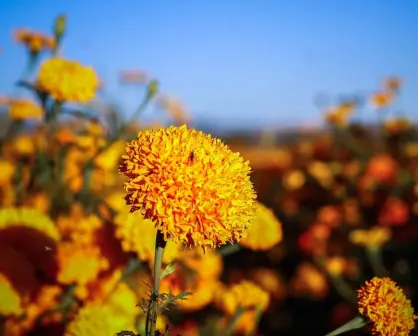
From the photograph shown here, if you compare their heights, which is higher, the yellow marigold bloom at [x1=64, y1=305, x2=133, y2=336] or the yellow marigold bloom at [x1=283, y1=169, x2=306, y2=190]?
the yellow marigold bloom at [x1=283, y1=169, x2=306, y2=190]

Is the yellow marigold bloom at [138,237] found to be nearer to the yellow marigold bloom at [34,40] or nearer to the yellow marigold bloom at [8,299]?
the yellow marigold bloom at [8,299]

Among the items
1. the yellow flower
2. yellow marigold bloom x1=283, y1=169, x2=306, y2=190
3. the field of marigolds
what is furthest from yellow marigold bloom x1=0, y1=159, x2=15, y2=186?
yellow marigold bloom x1=283, y1=169, x2=306, y2=190

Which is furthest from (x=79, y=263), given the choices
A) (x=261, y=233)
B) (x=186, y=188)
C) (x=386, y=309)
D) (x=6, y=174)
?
(x=6, y=174)

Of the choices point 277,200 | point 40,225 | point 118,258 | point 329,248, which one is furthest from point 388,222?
point 40,225

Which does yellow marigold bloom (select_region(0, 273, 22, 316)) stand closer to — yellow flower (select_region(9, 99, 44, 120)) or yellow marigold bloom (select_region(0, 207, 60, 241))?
yellow marigold bloom (select_region(0, 207, 60, 241))

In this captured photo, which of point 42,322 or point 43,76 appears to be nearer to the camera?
point 42,322

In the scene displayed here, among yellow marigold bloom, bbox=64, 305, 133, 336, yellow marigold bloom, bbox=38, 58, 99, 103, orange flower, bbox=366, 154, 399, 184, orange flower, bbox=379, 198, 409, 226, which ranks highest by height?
yellow marigold bloom, bbox=38, 58, 99, 103

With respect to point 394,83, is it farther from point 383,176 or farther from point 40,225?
point 40,225
